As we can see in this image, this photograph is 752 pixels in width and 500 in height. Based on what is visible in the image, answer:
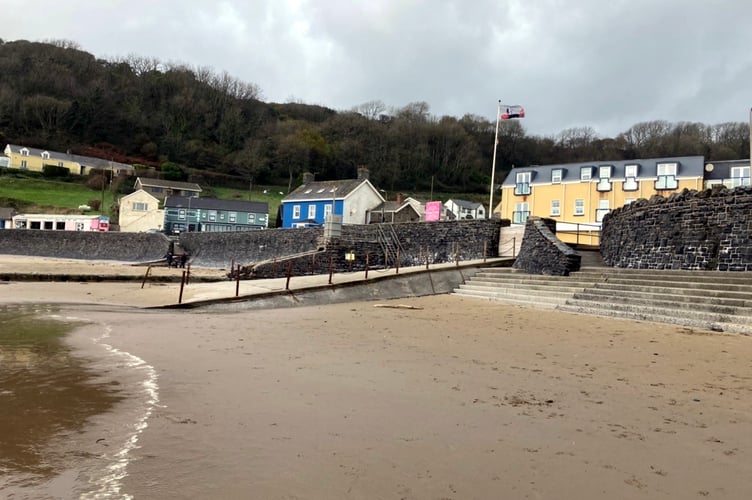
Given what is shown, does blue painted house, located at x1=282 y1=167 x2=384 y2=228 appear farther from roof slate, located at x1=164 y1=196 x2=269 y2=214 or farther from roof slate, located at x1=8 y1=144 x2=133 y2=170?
roof slate, located at x1=8 y1=144 x2=133 y2=170

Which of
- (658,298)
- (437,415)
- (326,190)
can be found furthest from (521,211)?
(437,415)

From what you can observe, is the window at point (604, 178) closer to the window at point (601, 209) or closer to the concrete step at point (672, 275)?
the window at point (601, 209)

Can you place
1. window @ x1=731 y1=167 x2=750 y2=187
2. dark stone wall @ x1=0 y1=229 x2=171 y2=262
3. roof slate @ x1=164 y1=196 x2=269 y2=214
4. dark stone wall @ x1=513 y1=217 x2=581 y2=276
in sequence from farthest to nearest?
roof slate @ x1=164 y1=196 x2=269 y2=214 < dark stone wall @ x1=0 y1=229 x2=171 y2=262 < window @ x1=731 y1=167 x2=750 y2=187 < dark stone wall @ x1=513 y1=217 x2=581 y2=276

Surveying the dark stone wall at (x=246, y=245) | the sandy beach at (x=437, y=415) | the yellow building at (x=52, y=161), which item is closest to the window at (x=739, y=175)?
the dark stone wall at (x=246, y=245)

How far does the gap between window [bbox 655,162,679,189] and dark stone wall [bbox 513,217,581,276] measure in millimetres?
27017

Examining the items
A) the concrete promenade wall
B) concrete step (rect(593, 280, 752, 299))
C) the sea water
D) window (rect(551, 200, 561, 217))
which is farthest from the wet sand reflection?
window (rect(551, 200, 561, 217))

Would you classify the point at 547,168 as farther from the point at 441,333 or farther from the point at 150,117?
the point at 150,117

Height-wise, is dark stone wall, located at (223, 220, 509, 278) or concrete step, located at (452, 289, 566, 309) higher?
dark stone wall, located at (223, 220, 509, 278)

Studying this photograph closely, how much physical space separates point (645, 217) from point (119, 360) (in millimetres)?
14820

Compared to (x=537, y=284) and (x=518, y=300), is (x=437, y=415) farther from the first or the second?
(x=537, y=284)

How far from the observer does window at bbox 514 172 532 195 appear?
45781mm

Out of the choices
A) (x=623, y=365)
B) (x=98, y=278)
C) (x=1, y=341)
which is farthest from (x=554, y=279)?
(x=98, y=278)

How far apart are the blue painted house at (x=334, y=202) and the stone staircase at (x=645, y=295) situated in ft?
101

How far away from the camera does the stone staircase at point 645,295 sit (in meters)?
9.48
